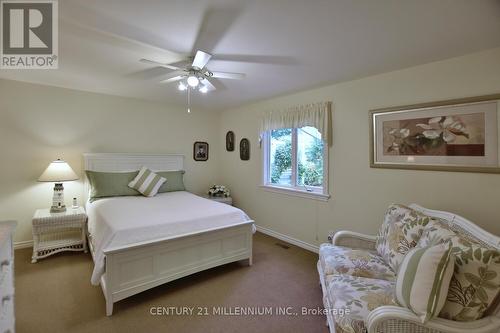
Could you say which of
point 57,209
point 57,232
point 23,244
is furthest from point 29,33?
point 23,244

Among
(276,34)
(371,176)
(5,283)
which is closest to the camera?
(5,283)

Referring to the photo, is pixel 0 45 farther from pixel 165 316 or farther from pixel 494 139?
pixel 494 139

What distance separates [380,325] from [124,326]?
6.07ft

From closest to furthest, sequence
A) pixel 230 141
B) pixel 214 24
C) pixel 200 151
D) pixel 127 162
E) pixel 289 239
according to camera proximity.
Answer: pixel 214 24 → pixel 289 239 → pixel 127 162 → pixel 230 141 → pixel 200 151

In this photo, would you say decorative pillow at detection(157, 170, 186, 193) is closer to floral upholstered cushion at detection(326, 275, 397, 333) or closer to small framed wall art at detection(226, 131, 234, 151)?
small framed wall art at detection(226, 131, 234, 151)

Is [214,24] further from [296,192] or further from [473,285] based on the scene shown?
[296,192]

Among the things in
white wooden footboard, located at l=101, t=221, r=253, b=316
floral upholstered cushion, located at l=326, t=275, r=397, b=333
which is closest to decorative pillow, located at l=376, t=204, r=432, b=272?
floral upholstered cushion, located at l=326, t=275, r=397, b=333

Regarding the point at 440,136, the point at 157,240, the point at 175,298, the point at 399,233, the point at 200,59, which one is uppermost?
the point at 200,59

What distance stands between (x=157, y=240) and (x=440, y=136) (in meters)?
2.91

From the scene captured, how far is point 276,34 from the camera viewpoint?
184 centimetres

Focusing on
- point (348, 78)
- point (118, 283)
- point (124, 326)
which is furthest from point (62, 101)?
point (348, 78)

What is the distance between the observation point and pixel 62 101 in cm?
340

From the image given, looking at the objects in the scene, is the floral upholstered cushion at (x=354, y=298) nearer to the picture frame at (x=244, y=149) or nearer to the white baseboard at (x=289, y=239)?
the white baseboard at (x=289, y=239)

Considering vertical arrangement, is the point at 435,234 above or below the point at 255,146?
below
